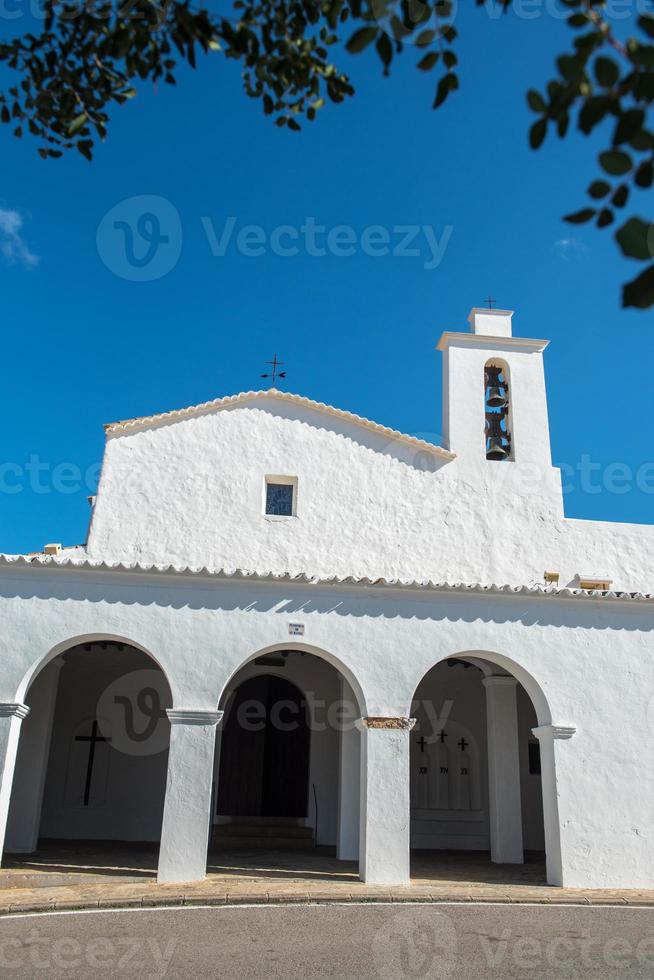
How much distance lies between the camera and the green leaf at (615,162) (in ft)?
7.80

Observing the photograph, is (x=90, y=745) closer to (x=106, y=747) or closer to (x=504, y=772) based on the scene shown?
(x=106, y=747)

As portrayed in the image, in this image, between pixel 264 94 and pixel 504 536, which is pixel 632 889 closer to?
pixel 504 536

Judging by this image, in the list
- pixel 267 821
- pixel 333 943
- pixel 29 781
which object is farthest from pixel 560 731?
pixel 29 781

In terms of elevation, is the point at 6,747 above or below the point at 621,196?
below

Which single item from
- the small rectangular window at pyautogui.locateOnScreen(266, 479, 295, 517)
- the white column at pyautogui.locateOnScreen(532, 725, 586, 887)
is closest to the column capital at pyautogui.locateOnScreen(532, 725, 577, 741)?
the white column at pyautogui.locateOnScreen(532, 725, 586, 887)

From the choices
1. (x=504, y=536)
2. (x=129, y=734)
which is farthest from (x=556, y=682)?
(x=129, y=734)

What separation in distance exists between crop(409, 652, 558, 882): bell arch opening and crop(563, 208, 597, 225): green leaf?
9998mm

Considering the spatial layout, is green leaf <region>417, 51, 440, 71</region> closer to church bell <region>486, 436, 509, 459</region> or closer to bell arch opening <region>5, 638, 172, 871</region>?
bell arch opening <region>5, 638, 172, 871</region>

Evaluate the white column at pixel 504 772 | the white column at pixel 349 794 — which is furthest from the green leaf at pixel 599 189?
the white column at pixel 504 772

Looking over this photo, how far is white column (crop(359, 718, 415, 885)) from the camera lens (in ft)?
29.1

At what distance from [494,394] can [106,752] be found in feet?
28.6

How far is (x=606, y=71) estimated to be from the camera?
2488 mm

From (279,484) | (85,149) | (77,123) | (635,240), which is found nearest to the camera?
(635,240)

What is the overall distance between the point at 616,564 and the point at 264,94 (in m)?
11.3
